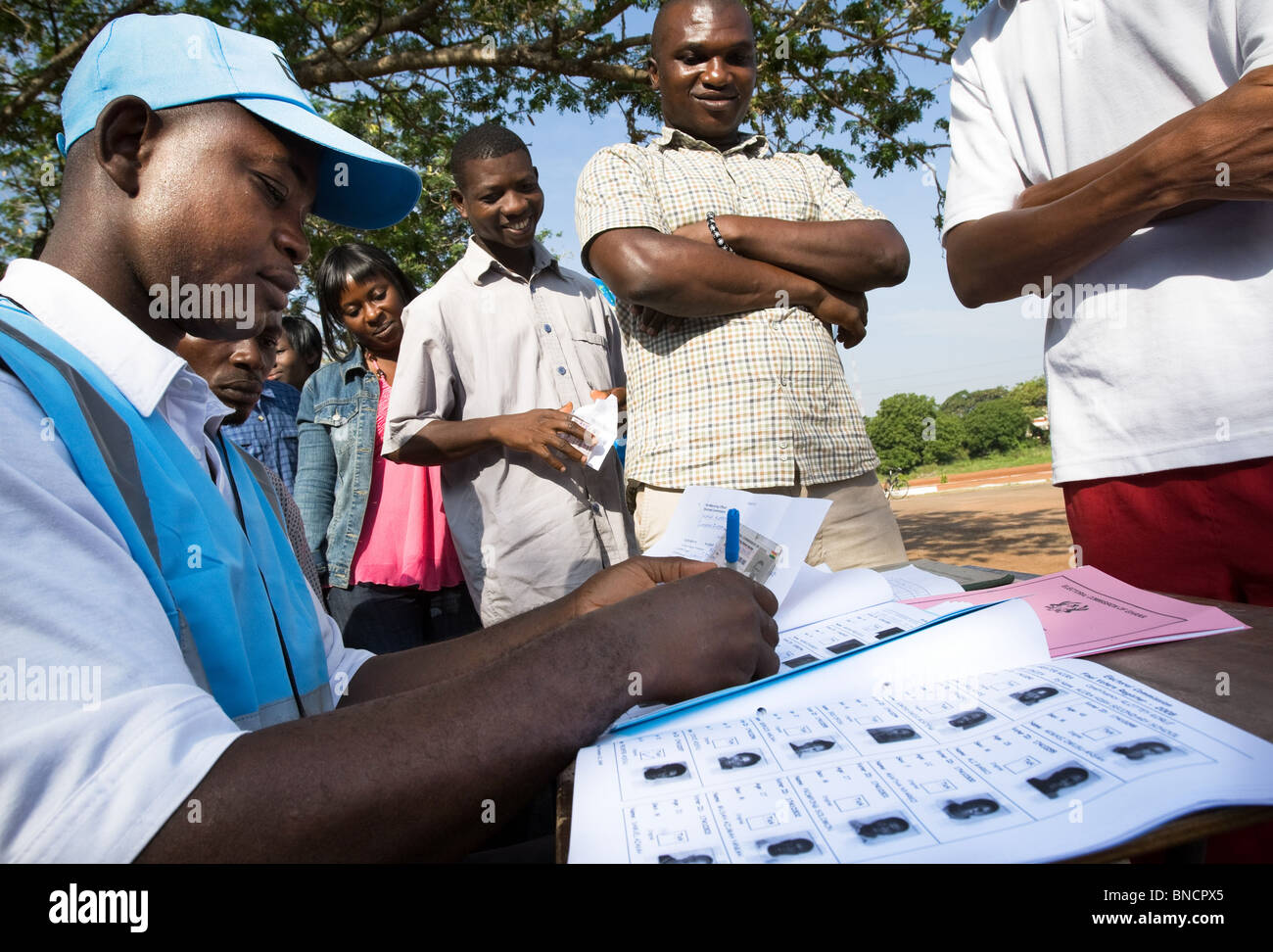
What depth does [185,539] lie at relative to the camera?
3.02ft

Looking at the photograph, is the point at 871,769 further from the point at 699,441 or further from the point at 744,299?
the point at 744,299

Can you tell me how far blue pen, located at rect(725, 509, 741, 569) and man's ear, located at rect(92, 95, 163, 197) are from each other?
38.4 inches

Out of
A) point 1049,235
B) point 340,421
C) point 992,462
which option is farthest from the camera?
point 992,462

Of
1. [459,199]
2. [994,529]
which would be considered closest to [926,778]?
[459,199]

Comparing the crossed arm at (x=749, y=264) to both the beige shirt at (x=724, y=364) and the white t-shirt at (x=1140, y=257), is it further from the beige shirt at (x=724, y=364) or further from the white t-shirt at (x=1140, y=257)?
the white t-shirt at (x=1140, y=257)

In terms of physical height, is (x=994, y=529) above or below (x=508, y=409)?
below

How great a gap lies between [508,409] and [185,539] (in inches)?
72.0

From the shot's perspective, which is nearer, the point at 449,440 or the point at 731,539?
the point at 731,539

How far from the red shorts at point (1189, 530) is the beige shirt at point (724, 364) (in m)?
0.72

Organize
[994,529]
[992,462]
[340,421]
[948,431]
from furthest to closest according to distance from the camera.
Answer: [948,431] < [992,462] < [994,529] < [340,421]

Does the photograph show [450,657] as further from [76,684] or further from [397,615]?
[397,615]

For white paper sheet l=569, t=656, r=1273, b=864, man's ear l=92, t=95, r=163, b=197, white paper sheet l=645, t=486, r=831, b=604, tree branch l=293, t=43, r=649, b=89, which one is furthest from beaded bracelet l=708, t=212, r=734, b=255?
tree branch l=293, t=43, r=649, b=89

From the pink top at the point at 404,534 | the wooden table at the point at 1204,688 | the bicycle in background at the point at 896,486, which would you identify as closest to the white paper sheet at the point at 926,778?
the wooden table at the point at 1204,688

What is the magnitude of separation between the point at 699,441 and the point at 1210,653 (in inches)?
48.0
